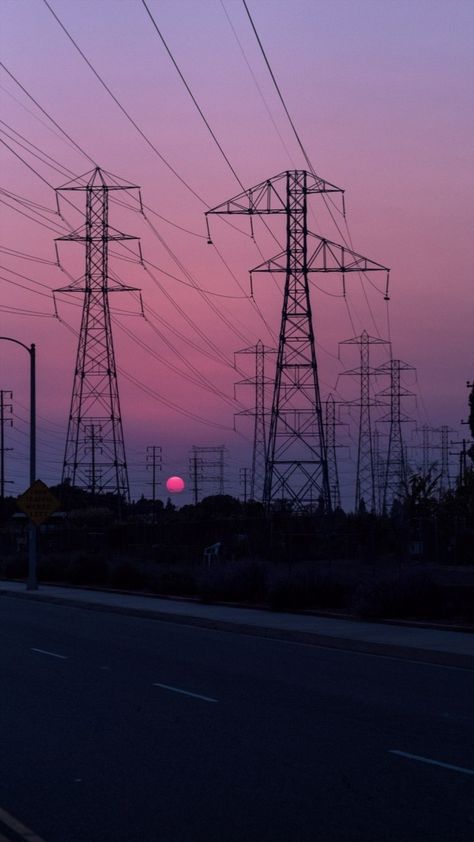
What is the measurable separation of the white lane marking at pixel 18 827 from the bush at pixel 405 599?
19959mm

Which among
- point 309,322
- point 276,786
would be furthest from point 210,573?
point 276,786

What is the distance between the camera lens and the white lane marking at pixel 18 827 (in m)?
8.10

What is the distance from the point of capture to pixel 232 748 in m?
11.8

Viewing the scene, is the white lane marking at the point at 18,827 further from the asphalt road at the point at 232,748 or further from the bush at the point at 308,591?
the bush at the point at 308,591

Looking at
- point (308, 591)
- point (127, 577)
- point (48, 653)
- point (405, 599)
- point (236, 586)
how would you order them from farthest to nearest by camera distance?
1. point (127, 577)
2. point (236, 586)
3. point (308, 591)
4. point (405, 599)
5. point (48, 653)

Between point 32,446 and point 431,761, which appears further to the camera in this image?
point 32,446

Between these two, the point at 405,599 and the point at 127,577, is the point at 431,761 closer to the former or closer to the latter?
the point at 405,599

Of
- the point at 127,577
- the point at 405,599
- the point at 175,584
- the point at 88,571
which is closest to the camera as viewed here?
the point at 405,599

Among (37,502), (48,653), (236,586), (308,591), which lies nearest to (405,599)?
(308,591)

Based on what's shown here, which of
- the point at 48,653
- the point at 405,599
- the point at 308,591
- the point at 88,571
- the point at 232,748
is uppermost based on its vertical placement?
the point at 88,571

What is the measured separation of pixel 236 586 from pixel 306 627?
8.96 m

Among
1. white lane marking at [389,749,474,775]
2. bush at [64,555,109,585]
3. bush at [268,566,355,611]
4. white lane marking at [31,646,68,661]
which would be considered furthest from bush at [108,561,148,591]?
white lane marking at [389,749,474,775]

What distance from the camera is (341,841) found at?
8.20 m

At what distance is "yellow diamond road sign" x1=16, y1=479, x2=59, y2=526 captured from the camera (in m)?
43.5
